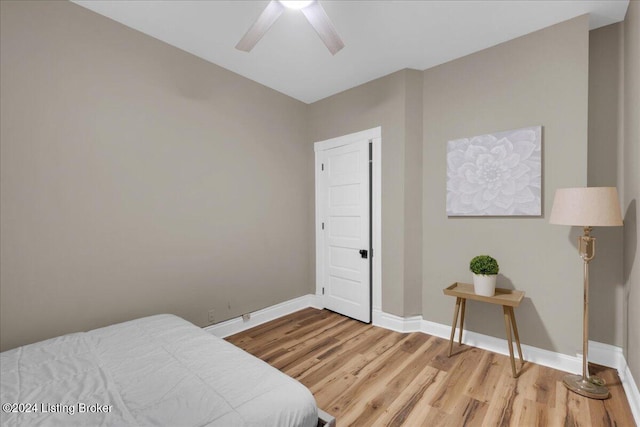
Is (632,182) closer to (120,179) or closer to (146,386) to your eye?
(146,386)

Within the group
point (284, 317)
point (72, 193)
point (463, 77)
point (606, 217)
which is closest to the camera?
point (606, 217)

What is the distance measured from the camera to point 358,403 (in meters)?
1.90

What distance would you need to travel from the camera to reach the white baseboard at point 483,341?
6.86 feet

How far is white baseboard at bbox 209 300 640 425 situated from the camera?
209 centimetres

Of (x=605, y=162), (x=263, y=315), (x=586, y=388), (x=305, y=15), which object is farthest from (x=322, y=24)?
(x=586, y=388)

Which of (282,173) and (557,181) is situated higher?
(282,173)

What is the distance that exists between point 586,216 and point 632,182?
46cm

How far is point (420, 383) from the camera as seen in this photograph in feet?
6.93

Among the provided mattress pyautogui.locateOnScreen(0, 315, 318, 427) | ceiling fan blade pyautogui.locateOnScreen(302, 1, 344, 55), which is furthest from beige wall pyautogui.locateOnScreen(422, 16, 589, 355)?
mattress pyautogui.locateOnScreen(0, 315, 318, 427)

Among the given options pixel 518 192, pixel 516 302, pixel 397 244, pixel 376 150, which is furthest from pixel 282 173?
pixel 516 302

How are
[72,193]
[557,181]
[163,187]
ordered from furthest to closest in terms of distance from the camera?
[163,187], [557,181], [72,193]

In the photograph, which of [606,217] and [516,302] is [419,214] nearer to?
[516,302]

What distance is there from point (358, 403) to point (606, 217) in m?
2.06

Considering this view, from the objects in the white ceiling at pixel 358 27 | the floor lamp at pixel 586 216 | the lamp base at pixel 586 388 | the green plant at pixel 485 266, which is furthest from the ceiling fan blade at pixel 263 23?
the lamp base at pixel 586 388
